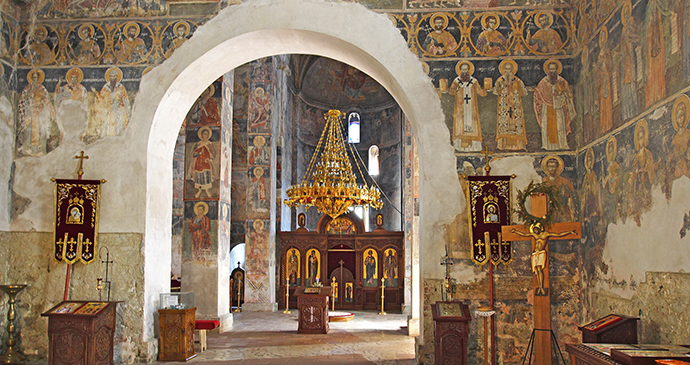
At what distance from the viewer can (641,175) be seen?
230 inches

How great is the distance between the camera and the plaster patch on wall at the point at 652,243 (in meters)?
5.10

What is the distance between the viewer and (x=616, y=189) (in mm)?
6504

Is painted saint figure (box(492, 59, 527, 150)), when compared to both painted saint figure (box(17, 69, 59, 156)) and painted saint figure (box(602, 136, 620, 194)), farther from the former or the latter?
painted saint figure (box(17, 69, 59, 156))

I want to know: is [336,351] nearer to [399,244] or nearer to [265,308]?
[265,308]

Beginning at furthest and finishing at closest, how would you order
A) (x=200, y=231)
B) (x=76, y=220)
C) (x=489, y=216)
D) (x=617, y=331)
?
(x=200, y=231), (x=76, y=220), (x=489, y=216), (x=617, y=331)

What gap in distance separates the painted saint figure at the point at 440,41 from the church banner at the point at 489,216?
196 centimetres

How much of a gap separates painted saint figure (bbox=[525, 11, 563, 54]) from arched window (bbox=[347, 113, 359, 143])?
15.7 metres

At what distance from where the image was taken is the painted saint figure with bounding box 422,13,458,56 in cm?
826

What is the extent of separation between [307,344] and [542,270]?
5.43 meters

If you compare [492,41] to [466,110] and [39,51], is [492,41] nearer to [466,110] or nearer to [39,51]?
[466,110]

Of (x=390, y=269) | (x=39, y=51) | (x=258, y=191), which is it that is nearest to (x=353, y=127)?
(x=390, y=269)

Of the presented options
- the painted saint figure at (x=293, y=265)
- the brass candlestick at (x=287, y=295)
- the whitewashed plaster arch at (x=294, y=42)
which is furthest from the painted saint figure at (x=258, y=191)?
the whitewashed plaster arch at (x=294, y=42)

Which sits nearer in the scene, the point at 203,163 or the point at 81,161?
the point at 81,161

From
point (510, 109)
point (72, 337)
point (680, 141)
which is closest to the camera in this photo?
point (680, 141)
